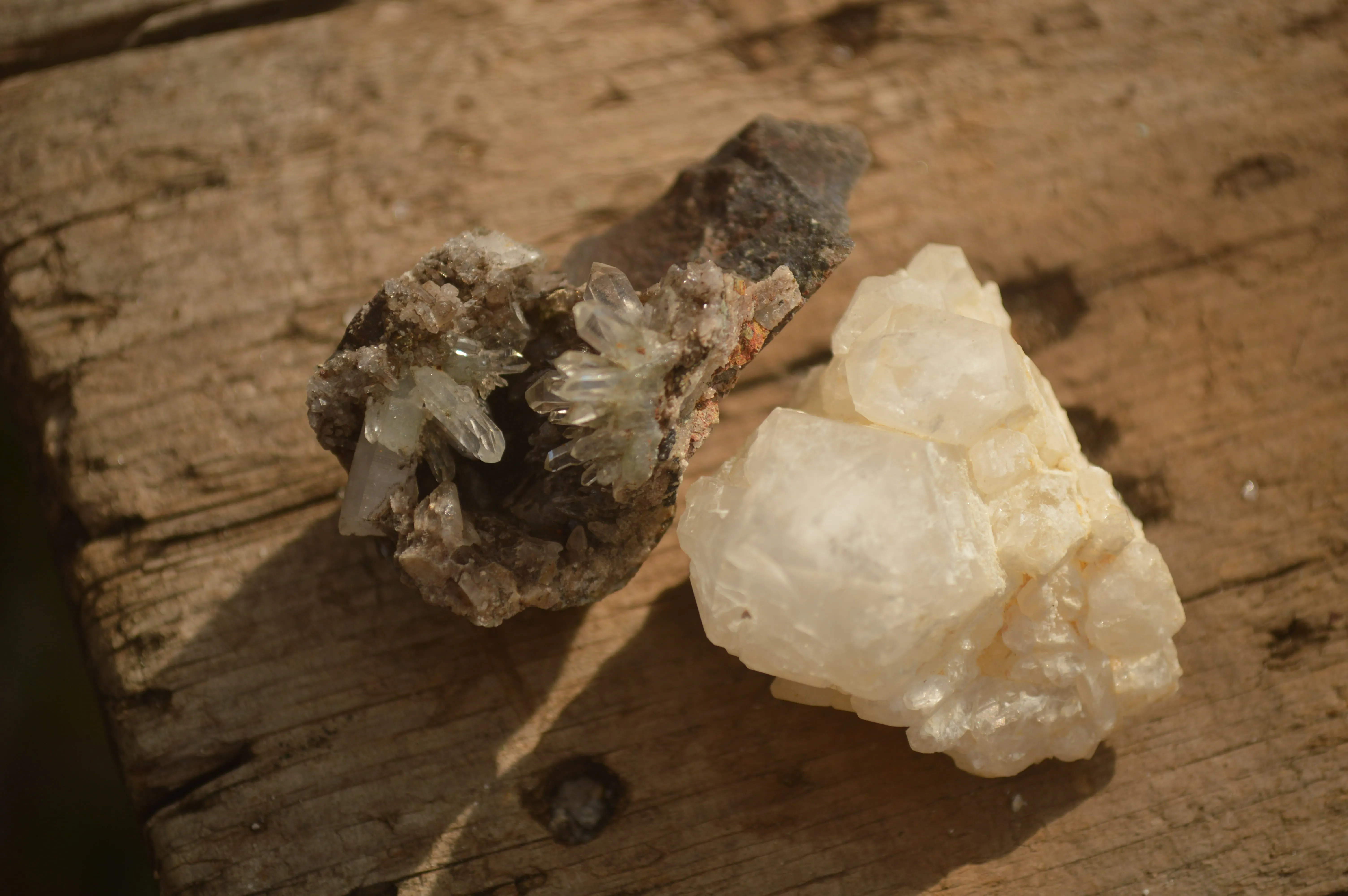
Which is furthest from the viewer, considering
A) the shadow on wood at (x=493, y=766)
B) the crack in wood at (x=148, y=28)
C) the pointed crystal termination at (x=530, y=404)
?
the crack in wood at (x=148, y=28)

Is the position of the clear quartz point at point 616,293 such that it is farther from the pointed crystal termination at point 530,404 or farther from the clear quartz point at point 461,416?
the clear quartz point at point 461,416

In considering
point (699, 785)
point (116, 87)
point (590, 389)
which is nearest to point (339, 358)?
point (590, 389)

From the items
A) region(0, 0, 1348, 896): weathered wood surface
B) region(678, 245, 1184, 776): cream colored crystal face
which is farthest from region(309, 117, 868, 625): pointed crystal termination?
region(0, 0, 1348, 896): weathered wood surface

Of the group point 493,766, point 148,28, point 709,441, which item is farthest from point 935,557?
point 148,28

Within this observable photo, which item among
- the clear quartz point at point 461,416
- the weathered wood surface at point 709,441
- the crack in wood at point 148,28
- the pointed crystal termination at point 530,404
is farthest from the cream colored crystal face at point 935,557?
the crack in wood at point 148,28

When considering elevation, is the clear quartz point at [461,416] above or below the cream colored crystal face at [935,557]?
above

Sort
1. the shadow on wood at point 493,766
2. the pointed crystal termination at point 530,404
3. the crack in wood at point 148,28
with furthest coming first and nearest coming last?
the crack in wood at point 148,28 < the shadow on wood at point 493,766 < the pointed crystal termination at point 530,404

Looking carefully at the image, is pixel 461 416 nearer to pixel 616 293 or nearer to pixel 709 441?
pixel 616 293
